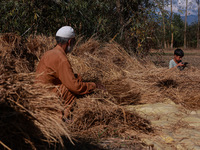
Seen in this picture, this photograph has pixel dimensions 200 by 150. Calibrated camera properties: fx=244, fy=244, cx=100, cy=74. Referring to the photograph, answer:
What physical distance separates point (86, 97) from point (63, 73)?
0.47 meters

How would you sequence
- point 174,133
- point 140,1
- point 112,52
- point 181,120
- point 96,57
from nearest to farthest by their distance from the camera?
point 174,133
point 181,120
point 96,57
point 112,52
point 140,1

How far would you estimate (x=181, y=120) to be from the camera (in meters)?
3.31

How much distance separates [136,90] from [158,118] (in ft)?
2.98

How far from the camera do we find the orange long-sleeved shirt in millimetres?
2764

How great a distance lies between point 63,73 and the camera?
2.77 m

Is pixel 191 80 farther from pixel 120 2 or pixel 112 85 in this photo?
pixel 120 2

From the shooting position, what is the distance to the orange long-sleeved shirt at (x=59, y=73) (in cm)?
276

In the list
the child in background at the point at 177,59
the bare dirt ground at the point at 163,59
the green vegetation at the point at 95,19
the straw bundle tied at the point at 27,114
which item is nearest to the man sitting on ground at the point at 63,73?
the straw bundle tied at the point at 27,114

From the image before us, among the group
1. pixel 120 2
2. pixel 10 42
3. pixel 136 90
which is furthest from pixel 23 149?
pixel 120 2

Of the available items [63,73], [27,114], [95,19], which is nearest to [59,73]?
[63,73]

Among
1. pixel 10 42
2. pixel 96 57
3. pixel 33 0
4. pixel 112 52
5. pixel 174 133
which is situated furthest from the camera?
pixel 33 0

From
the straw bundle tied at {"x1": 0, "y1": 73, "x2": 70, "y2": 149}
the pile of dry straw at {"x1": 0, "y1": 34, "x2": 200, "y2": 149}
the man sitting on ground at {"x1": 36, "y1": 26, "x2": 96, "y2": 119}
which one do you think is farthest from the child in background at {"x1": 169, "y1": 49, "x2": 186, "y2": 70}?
the straw bundle tied at {"x1": 0, "y1": 73, "x2": 70, "y2": 149}

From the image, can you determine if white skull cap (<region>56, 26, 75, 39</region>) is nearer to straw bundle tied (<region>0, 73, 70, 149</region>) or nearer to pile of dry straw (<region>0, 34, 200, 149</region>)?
pile of dry straw (<region>0, 34, 200, 149</region>)

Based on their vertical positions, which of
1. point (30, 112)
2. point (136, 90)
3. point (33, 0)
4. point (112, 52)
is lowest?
point (136, 90)
